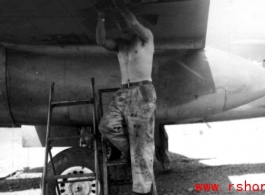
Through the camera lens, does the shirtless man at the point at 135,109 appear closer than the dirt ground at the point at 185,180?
Yes

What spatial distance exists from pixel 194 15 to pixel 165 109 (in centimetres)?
155

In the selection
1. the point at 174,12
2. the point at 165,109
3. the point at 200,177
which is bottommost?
the point at 200,177

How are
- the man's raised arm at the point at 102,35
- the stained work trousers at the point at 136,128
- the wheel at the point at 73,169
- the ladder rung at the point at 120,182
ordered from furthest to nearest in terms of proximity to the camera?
the wheel at the point at 73,169
the ladder rung at the point at 120,182
the man's raised arm at the point at 102,35
the stained work trousers at the point at 136,128

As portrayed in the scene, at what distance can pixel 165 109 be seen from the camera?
5281 millimetres

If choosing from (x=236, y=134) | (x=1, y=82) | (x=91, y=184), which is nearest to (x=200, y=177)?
(x=91, y=184)

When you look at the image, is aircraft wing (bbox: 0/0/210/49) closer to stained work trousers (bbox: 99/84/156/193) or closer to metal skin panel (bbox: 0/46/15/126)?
metal skin panel (bbox: 0/46/15/126)

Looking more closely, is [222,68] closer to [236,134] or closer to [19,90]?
[19,90]

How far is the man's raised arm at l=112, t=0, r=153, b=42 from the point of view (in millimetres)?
3580

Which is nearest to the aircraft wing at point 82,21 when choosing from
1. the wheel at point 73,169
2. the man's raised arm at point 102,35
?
the man's raised arm at point 102,35

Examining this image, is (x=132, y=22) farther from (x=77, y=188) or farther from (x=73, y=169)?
(x=77, y=188)

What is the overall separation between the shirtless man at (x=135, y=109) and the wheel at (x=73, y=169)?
2.74 feet

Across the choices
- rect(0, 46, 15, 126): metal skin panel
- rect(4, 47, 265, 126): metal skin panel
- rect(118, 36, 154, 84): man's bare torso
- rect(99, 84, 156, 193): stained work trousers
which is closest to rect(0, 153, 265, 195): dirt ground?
rect(4, 47, 265, 126): metal skin panel

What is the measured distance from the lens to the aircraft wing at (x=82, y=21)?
4230 millimetres

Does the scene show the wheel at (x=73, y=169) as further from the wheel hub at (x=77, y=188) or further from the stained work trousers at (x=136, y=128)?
the stained work trousers at (x=136, y=128)
